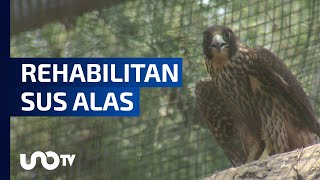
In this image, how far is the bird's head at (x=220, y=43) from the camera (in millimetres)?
4008

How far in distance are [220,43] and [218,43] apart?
1cm

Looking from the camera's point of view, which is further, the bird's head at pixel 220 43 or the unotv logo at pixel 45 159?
the unotv logo at pixel 45 159

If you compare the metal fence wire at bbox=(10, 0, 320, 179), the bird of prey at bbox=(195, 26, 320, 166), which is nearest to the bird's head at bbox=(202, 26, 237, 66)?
the bird of prey at bbox=(195, 26, 320, 166)

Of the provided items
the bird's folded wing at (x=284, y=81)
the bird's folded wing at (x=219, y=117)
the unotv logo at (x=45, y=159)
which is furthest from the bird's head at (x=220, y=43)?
the unotv logo at (x=45, y=159)

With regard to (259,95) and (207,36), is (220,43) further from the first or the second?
(259,95)

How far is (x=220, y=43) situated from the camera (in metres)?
4.01

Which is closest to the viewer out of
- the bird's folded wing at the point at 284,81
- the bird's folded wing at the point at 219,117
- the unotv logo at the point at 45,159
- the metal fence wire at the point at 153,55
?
the bird's folded wing at the point at 284,81

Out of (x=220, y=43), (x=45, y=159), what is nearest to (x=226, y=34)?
(x=220, y=43)

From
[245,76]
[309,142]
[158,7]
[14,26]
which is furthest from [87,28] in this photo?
[309,142]

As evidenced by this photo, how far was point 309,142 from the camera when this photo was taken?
407 centimetres

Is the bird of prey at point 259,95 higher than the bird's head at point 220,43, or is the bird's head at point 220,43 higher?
the bird's head at point 220,43

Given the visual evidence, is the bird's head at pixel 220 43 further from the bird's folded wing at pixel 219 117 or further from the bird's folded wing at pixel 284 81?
the bird's folded wing at pixel 219 117

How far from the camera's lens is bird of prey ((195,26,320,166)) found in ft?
13.1

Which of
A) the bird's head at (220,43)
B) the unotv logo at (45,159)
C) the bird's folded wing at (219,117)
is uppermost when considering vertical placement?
the bird's head at (220,43)
